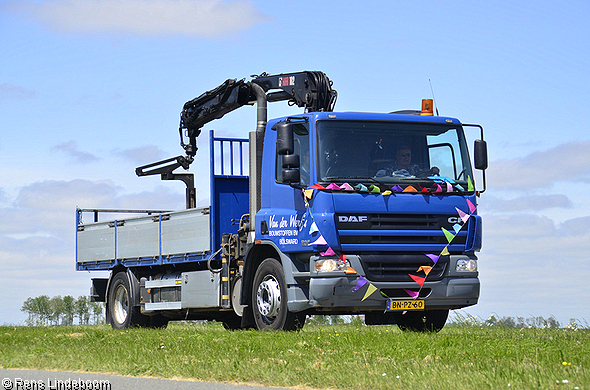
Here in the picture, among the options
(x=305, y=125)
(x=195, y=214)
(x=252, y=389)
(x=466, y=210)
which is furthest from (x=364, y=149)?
(x=252, y=389)

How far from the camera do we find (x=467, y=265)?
12758 millimetres

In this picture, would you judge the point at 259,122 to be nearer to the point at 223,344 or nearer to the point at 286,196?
the point at 286,196

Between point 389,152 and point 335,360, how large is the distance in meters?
4.54

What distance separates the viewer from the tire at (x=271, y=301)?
41.5ft

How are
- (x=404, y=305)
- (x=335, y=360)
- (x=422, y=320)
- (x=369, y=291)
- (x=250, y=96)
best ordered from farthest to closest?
1. (x=250, y=96)
2. (x=422, y=320)
3. (x=404, y=305)
4. (x=369, y=291)
5. (x=335, y=360)

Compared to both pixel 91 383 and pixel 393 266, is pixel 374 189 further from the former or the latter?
pixel 91 383

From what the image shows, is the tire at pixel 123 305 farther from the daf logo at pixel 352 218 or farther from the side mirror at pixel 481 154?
the side mirror at pixel 481 154

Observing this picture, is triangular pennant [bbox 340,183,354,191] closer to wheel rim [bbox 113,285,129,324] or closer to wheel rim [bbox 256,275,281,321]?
wheel rim [bbox 256,275,281,321]

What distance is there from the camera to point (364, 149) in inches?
488

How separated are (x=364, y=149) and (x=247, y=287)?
3.25 meters

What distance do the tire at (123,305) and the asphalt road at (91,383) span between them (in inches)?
340

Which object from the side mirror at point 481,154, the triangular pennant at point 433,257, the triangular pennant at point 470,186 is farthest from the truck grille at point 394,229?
the side mirror at point 481,154

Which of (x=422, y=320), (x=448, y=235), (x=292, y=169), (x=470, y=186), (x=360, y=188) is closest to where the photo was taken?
(x=360, y=188)

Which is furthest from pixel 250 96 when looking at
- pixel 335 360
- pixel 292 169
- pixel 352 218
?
pixel 335 360
